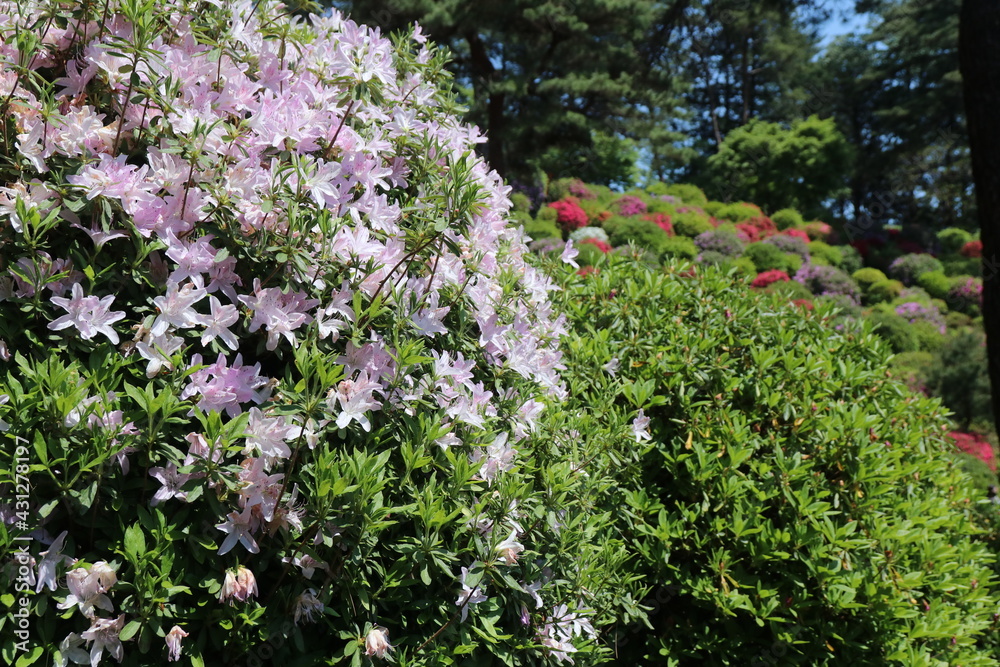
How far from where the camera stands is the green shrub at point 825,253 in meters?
17.2

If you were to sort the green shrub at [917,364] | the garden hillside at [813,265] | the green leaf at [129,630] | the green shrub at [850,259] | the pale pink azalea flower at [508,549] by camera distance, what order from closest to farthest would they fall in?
the green leaf at [129,630], the pale pink azalea flower at [508,549], the garden hillside at [813,265], the green shrub at [917,364], the green shrub at [850,259]

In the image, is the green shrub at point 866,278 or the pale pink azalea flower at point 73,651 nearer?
the pale pink azalea flower at point 73,651

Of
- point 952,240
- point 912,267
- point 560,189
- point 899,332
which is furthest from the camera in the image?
point 952,240

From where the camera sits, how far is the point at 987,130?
4840mm

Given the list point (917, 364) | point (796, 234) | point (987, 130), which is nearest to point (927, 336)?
point (917, 364)

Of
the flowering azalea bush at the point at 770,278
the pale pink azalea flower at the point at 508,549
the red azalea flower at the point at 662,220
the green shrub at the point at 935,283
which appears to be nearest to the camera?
the pale pink azalea flower at the point at 508,549

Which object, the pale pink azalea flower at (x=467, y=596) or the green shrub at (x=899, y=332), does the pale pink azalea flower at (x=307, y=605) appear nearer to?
the pale pink azalea flower at (x=467, y=596)

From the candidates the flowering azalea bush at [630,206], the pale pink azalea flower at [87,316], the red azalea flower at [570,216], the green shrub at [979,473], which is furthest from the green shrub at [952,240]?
the pale pink azalea flower at [87,316]

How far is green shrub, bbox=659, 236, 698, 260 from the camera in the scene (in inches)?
508

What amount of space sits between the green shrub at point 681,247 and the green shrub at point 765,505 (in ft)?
32.5

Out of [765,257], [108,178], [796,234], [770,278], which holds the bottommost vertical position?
[108,178]

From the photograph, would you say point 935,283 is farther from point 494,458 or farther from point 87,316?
point 87,316

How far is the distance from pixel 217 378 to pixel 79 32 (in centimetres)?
92

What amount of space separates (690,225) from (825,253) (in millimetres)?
4620
